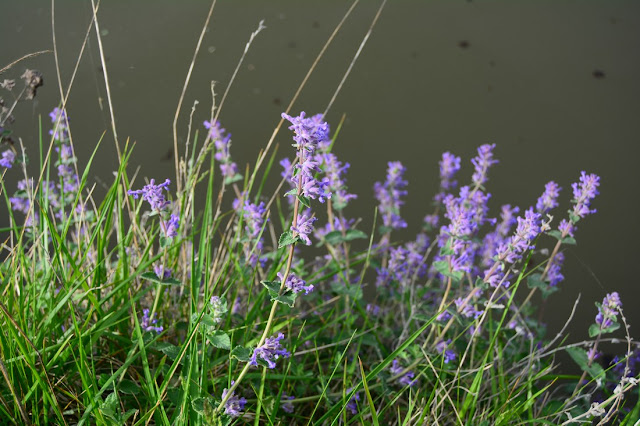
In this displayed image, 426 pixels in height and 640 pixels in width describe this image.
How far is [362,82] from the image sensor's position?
3.53 metres

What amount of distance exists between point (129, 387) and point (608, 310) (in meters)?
1.07

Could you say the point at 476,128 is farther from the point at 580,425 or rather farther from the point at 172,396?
the point at 172,396

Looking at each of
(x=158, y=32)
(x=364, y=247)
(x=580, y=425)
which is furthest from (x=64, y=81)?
(x=580, y=425)

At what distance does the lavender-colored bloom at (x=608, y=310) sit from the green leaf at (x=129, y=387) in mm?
1042

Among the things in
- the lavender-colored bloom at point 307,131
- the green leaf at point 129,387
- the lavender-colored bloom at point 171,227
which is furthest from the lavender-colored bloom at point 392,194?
the lavender-colored bloom at point 307,131

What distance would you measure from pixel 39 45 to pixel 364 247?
1536mm

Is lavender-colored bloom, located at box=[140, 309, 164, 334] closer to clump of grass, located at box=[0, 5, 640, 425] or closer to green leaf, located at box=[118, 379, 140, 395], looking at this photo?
clump of grass, located at box=[0, 5, 640, 425]

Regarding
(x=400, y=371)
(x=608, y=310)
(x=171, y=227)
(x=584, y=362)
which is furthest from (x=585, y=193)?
(x=171, y=227)

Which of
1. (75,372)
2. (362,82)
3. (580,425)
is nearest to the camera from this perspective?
(75,372)

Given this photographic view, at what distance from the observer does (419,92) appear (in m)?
3.54

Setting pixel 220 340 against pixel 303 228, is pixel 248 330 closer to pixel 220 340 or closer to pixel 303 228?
pixel 220 340

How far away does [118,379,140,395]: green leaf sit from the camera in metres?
1.43

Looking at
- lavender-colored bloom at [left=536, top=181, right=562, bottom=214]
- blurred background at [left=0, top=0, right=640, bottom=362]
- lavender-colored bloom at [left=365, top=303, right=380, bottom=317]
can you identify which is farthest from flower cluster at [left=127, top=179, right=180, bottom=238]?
blurred background at [left=0, top=0, right=640, bottom=362]

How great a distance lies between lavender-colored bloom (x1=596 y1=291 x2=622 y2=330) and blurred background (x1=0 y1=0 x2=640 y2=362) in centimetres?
121
